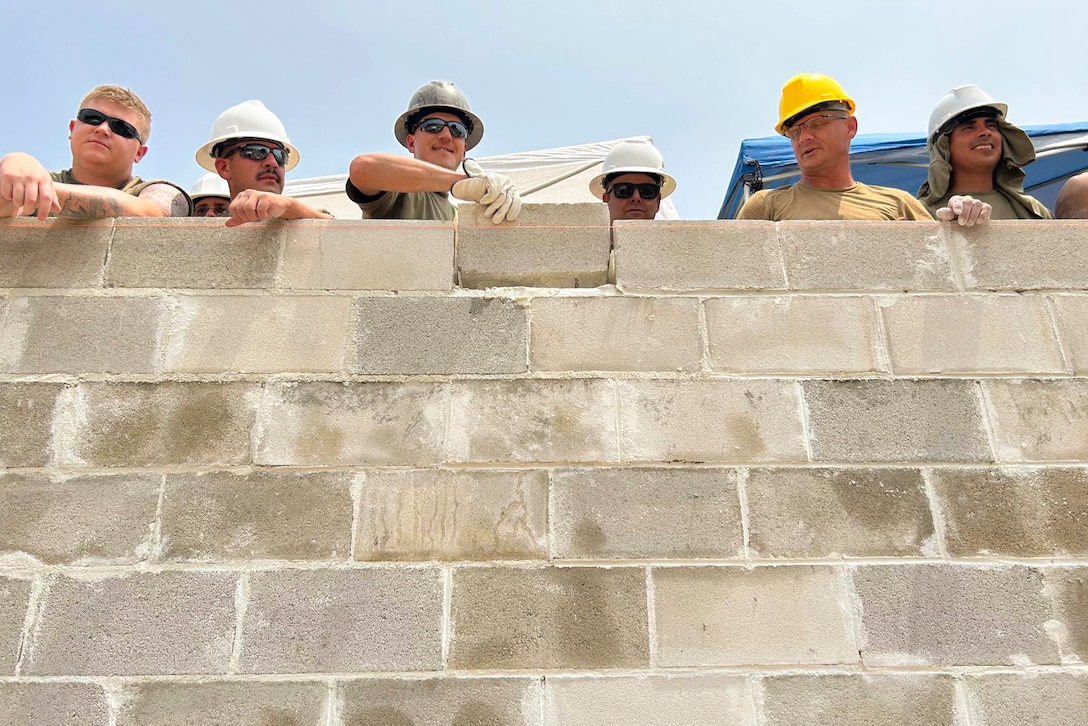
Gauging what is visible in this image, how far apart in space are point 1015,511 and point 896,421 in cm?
43

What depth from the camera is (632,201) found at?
13.7 feet

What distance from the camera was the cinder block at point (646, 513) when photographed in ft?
8.28

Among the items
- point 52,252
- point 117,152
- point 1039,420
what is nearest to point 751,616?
point 1039,420

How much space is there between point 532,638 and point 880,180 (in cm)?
522

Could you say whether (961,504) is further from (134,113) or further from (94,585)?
(134,113)

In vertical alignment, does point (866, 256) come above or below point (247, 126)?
below

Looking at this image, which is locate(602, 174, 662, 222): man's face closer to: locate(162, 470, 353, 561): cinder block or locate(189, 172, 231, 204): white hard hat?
locate(162, 470, 353, 561): cinder block

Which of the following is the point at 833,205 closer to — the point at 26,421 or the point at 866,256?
the point at 866,256

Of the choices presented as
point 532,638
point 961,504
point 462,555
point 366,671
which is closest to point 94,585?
point 366,671

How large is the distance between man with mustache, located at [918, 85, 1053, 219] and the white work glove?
2.02 m

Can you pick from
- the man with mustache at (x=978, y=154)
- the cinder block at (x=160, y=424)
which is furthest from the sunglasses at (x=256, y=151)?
the man with mustache at (x=978, y=154)

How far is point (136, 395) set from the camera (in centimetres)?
269

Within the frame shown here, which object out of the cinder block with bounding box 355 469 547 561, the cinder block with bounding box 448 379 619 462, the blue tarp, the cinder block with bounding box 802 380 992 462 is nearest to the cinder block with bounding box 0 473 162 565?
the cinder block with bounding box 355 469 547 561

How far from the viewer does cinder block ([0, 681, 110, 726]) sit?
2328 millimetres
